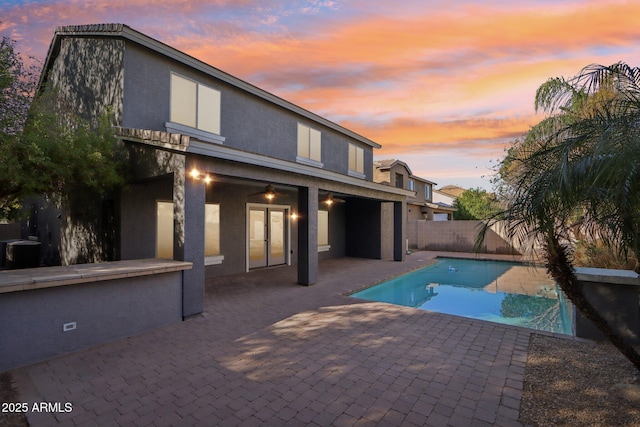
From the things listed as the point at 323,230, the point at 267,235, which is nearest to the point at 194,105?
the point at 267,235

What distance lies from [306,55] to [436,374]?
32.3ft

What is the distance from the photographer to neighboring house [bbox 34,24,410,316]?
612 centimetres

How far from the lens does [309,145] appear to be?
1300cm

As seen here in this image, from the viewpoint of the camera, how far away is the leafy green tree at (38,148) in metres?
5.60

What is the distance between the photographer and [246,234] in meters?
11.1

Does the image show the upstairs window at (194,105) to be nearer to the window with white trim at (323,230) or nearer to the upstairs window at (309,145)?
the upstairs window at (309,145)

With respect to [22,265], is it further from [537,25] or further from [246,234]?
[537,25]

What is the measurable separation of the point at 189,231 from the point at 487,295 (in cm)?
879

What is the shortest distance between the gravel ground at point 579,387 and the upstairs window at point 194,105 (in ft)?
29.9

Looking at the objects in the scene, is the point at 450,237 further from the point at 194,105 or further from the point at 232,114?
the point at 194,105

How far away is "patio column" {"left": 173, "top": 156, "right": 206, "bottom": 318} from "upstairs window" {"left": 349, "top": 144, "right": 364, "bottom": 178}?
1037cm

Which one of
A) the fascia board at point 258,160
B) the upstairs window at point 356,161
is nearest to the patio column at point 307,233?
the fascia board at point 258,160

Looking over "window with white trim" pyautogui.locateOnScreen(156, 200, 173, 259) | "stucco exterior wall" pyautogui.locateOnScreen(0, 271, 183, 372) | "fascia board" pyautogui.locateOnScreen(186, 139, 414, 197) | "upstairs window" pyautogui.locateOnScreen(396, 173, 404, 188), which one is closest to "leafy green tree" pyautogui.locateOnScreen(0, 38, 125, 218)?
"window with white trim" pyautogui.locateOnScreen(156, 200, 173, 259)

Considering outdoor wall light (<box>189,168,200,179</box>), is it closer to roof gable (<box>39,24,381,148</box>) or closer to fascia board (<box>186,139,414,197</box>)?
fascia board (<box>186,139,414,197</box>)
